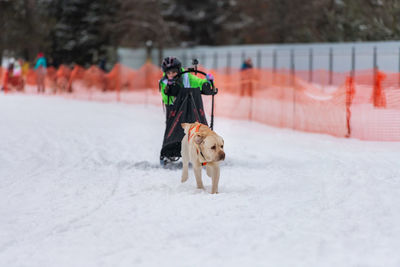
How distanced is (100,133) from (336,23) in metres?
31.6

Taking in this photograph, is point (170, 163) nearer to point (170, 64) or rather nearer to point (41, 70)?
point (170, 64)

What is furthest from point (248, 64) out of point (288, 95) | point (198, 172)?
point (198, 172)

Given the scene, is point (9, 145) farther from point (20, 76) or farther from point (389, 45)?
point (389, 45)

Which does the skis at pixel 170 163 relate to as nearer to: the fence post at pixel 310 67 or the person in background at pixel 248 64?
the person in background at pixel 248 64

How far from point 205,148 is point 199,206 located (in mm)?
703

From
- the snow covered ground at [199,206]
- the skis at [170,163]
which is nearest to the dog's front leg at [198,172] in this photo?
the snow covered ground at [199,206]

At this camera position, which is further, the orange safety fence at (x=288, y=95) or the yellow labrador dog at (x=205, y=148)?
the orange safety fence at (x=288, y=95)

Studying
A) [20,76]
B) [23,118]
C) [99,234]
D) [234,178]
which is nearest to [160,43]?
[20,76]

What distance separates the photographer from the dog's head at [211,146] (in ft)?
24.4

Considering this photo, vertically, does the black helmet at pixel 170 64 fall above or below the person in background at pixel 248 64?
below

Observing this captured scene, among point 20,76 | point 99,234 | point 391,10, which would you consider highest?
point 391,10

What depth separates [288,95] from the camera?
24062mm

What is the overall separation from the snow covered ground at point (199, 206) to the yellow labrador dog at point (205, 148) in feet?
1.05

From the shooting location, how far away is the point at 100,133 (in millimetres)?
15352
